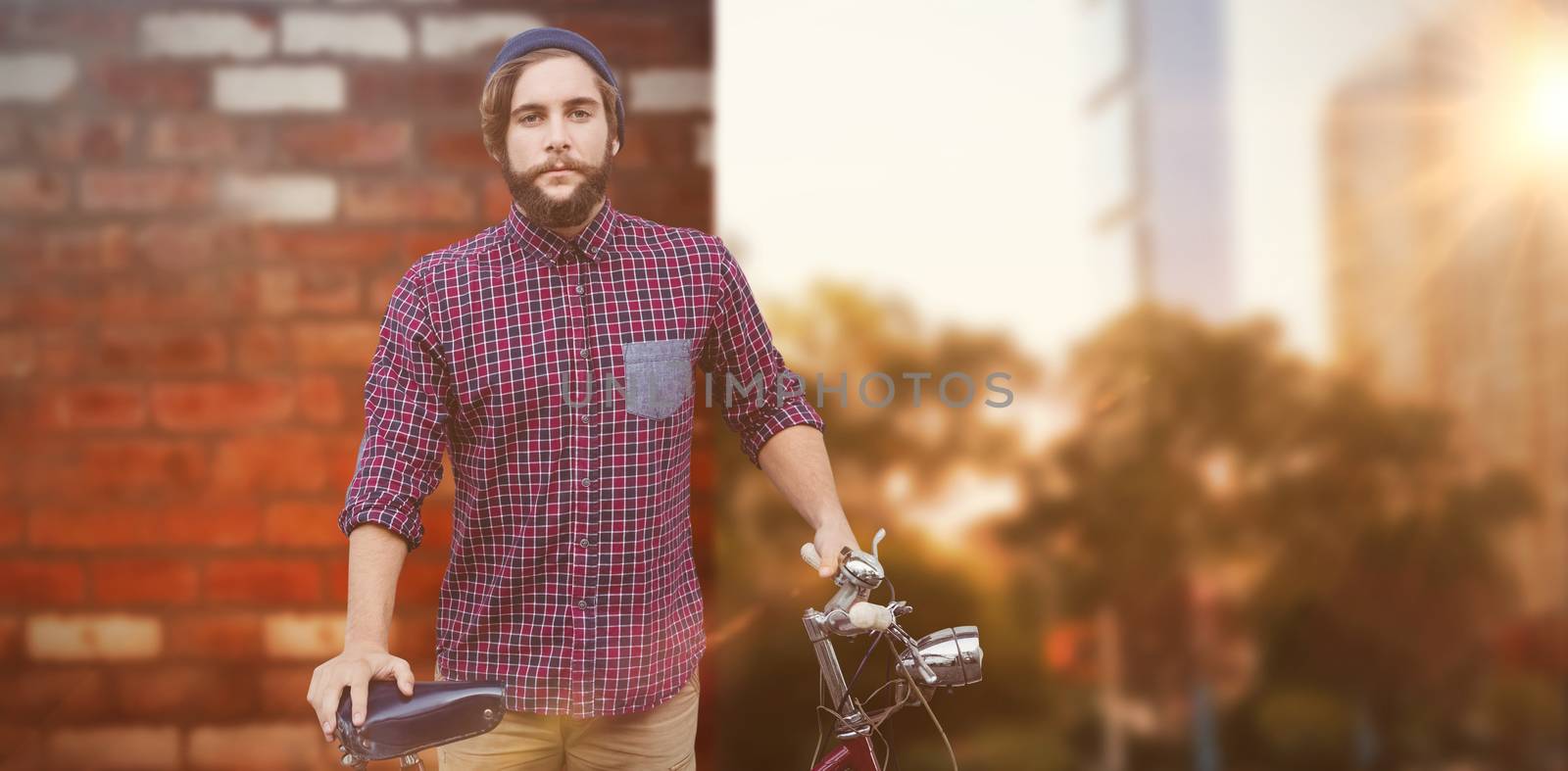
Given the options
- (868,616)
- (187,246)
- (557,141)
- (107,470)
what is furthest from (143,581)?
(868,616)

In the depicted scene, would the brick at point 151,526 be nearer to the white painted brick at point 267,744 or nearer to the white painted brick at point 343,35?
the white painted brick at point 267,744

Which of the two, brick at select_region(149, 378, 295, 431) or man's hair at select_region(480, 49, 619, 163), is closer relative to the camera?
man's hair at select_region(480, 49, 619, 163)

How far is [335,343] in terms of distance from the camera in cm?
217

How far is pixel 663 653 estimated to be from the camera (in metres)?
1.64

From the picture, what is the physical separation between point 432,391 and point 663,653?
1.67 feet

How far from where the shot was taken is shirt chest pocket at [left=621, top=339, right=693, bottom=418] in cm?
163

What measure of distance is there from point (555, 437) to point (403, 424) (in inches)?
8.2

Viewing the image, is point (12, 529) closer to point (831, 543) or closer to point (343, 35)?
point (343, 35)

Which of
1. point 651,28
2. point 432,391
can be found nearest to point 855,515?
point 432,391

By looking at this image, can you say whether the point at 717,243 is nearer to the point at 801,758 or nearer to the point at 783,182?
the point at 783,182

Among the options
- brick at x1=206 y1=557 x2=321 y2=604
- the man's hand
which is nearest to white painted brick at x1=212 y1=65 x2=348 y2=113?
brick at x1=206 y1=557 x2=321 y2=604

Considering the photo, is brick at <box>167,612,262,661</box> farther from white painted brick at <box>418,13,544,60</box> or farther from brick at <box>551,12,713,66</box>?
brick at <box>551,12,713,66</box>

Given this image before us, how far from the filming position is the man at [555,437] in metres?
1.59

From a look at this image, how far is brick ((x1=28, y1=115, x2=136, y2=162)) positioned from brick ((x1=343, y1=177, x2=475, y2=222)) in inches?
17.7
